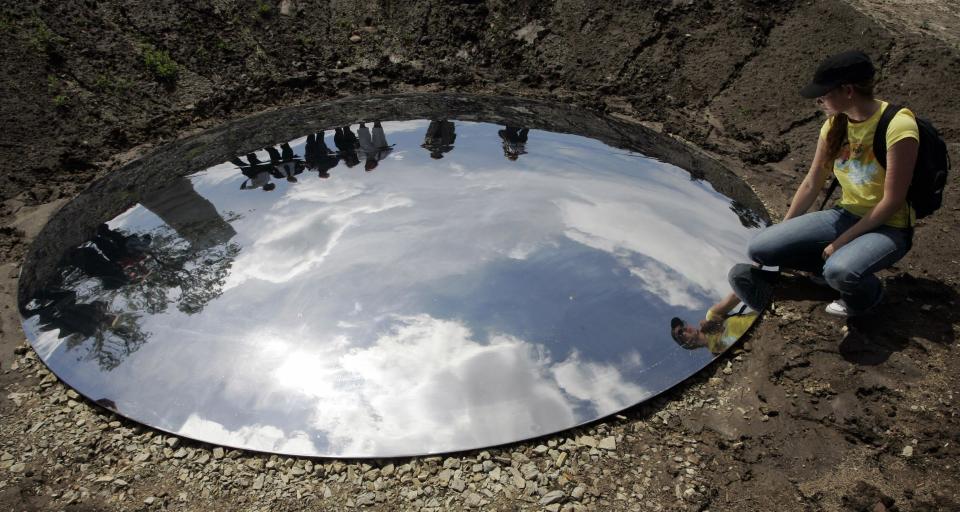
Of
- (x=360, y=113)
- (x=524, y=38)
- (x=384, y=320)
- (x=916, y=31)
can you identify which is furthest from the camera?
(x=524, y=38)

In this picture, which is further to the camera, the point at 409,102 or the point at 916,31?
the point at 916,31

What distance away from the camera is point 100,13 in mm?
9641

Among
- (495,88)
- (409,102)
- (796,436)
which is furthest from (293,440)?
(495,88)

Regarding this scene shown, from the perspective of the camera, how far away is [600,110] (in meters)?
8.82

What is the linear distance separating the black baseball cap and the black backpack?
0.39 meters

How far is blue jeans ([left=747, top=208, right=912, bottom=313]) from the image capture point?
4.55 metres

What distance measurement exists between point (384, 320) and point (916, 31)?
8.97 m

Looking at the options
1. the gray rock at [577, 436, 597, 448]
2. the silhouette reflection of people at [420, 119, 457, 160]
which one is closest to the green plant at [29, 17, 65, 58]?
the silhouette reflection of people at [420, 119, 457, 160]

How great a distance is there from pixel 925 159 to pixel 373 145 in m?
4.42

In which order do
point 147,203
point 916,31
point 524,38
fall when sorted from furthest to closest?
point 524,38 → point 916,31 → point 147,203

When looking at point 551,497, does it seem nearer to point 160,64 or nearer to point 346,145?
point 346,145

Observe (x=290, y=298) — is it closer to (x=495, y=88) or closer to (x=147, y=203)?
(x=147, y=203)

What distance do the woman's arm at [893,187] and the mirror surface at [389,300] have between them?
913 mm

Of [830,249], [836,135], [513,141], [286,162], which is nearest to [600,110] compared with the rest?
[513,141]
